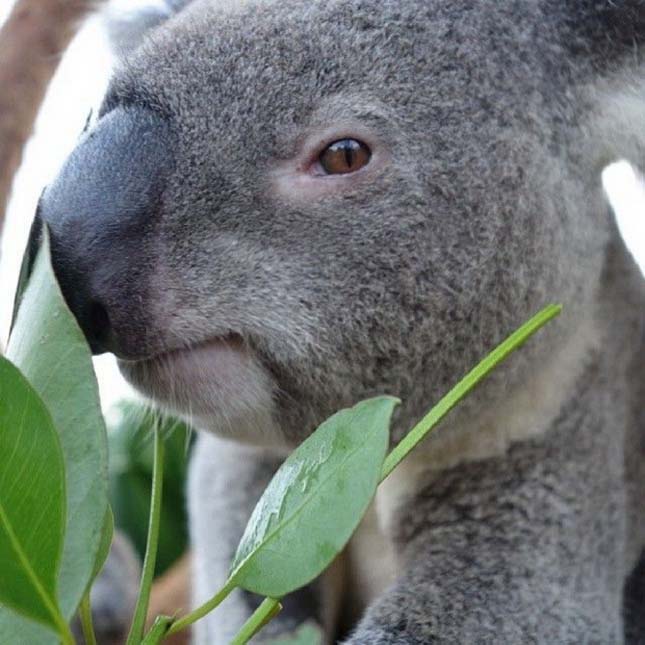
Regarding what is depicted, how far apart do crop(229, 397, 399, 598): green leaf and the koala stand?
428 mm

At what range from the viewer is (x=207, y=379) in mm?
1523

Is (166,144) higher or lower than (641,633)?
higher

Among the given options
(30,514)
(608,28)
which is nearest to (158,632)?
(30,514)

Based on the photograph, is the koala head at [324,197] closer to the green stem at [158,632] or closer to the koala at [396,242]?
the koala at [396,242]

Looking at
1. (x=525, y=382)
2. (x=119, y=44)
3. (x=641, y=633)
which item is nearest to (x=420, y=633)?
(x=525, y=382)

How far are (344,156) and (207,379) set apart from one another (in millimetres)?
389

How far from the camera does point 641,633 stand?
7.20ft

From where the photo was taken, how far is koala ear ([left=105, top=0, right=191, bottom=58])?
2.00m

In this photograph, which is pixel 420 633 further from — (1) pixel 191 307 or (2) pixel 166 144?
(2) pixel 166 144

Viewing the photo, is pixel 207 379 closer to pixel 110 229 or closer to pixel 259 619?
pixel 110 229

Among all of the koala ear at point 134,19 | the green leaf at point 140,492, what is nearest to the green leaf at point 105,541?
the koala ear at point 134,19

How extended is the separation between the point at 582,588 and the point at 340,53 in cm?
102

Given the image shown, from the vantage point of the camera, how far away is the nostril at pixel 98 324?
1.41 metres

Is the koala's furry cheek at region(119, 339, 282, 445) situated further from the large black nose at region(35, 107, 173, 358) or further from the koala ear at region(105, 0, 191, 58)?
the koala ear at region(105, 0, 191, 58)
